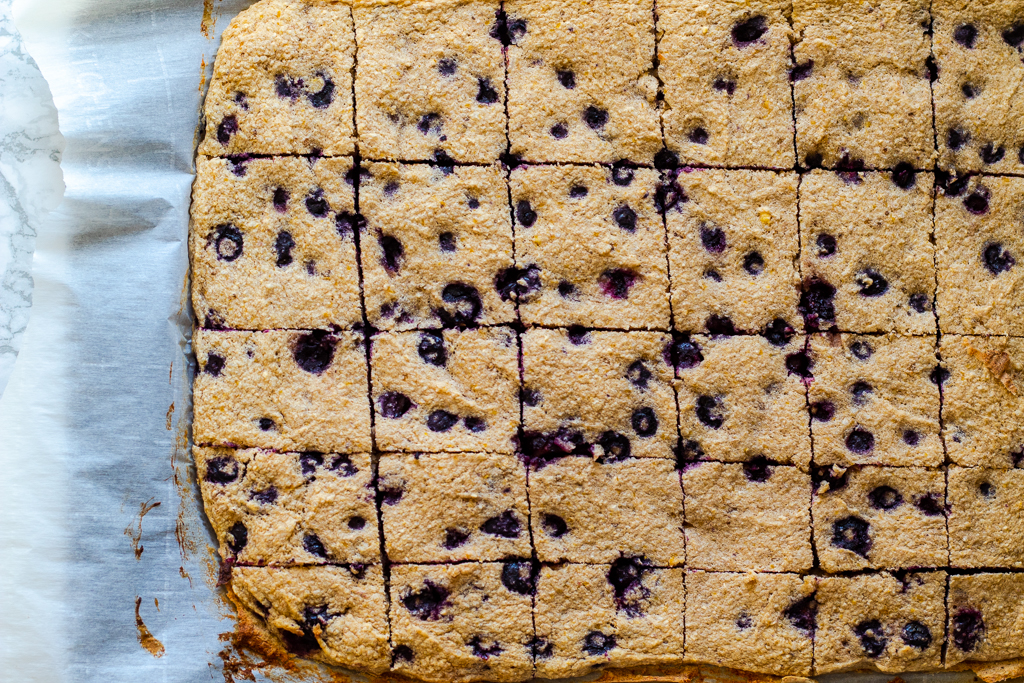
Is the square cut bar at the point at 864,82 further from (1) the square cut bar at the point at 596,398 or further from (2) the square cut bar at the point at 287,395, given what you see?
(2) the square cut bar at the point at 287,395

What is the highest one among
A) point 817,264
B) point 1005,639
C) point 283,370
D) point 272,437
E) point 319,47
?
point 319,47

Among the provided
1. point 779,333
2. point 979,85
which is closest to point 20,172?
point 779,333

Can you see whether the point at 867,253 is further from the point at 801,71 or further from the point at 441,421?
the point at 441,421

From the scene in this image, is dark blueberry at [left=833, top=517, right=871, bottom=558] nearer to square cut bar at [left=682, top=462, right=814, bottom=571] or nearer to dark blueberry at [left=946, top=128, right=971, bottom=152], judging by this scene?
square cut bar at [left=682, top=462, right=814, bottom=571]

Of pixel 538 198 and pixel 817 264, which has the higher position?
pixel 538 198

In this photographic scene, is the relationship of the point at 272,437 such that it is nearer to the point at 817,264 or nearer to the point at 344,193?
the point at 344,193

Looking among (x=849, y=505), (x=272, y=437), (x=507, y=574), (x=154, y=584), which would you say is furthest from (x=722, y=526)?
(x=154, y=584)
